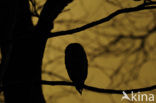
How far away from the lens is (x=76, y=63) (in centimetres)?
220

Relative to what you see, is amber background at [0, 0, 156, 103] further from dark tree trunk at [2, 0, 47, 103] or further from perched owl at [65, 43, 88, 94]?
dark tree trunk at [2, 0, 47, 103]

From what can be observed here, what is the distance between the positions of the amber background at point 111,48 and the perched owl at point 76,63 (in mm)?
59

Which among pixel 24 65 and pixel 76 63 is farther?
pixel 76 63

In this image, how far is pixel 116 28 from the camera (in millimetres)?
2211

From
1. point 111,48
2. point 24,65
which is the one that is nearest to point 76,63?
point 111,48

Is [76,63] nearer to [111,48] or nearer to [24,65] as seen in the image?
[111,48]

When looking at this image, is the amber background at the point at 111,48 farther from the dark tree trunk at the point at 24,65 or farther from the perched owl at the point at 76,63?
the dark tree trunk at the point at 24,65

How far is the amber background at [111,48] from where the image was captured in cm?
221

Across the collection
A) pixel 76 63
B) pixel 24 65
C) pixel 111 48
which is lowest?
pixel 76 63

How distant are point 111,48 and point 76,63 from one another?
511mm

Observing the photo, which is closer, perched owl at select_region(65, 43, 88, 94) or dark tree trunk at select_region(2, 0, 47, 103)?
dark tree trunk at select_region(2, 0, 47, 103)

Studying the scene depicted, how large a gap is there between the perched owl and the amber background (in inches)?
2.3

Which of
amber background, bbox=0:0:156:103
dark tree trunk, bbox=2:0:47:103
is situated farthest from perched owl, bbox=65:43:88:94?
dark tree trunk, bbox=2:0:47:103

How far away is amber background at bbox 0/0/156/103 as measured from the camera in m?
2.21
